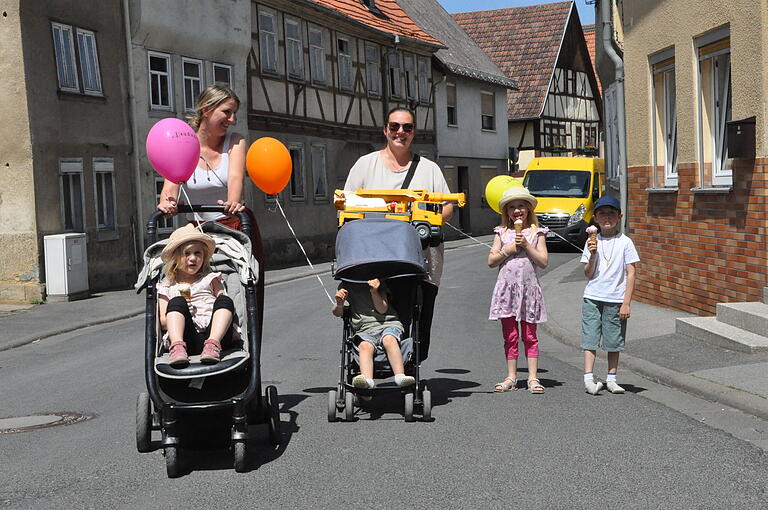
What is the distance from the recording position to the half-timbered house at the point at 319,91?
30141 mm

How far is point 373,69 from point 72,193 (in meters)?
17.2

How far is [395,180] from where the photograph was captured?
8125 millimetres

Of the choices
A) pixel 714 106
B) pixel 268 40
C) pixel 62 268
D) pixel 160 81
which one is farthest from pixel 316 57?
pixel 714 106

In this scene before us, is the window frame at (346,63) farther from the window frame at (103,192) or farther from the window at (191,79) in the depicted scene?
the window frame at (103,192)

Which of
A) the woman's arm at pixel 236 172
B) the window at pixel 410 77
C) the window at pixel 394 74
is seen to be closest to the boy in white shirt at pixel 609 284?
the woman's arm at pixel 236 172

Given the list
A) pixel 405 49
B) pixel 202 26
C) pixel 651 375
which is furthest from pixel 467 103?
pixel 651 375

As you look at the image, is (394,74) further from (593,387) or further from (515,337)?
(593,387)

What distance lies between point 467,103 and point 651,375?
37.7 metres

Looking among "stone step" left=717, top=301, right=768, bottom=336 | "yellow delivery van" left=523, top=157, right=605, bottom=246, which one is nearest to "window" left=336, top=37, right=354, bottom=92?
"yellow delivery van" left=523, top=157, right=605, bottom=246

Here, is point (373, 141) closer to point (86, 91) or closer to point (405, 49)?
point (405, 49)

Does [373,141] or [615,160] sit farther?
[373,141]

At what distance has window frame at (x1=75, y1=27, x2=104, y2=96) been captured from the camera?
22297 mm

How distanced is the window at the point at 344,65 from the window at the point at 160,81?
9864 mm

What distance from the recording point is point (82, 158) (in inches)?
874
